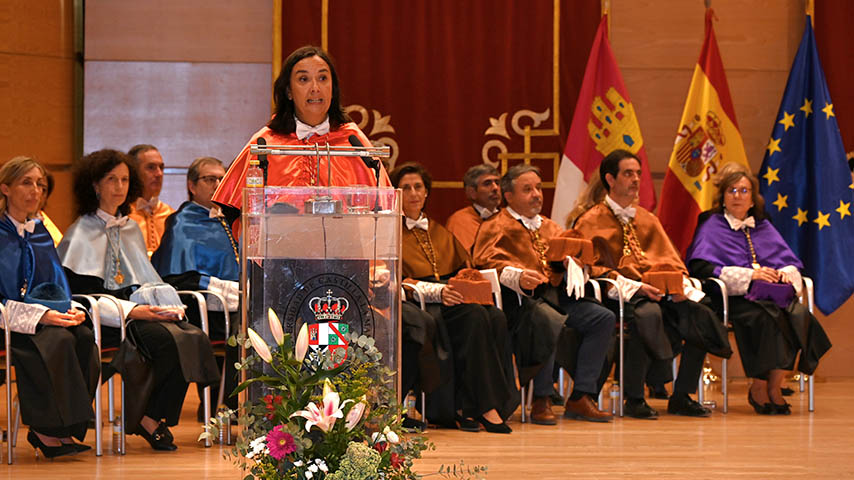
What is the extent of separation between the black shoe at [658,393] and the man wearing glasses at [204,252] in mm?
2448

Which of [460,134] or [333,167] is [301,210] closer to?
[333,167]

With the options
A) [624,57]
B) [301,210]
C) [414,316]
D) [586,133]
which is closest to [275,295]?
[301,210]

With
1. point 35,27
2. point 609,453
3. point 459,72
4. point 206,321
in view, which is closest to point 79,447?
point 206,321

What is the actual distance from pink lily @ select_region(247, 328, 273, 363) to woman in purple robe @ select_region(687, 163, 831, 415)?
4.02m

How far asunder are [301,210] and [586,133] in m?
4.68

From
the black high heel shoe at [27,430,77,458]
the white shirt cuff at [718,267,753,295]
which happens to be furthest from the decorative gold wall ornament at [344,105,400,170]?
the black high heel shoe at [27,430,77,458]

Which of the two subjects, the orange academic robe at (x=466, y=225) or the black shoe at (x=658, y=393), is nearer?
the black shoe at (x=658, y=393)

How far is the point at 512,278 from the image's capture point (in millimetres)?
5684

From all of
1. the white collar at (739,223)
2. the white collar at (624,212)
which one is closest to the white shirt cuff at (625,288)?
the white collar at (624,212)

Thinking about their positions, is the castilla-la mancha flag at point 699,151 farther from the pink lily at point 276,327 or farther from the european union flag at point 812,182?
the pink lily at point 276,327

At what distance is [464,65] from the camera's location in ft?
24.2

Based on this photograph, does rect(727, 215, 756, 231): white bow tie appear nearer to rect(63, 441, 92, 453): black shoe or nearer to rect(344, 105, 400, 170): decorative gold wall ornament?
rect(344, 105, 400, 170): decorative gold wall ornament

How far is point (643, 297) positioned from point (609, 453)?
1.53 m

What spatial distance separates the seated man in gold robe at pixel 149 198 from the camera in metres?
6.07
